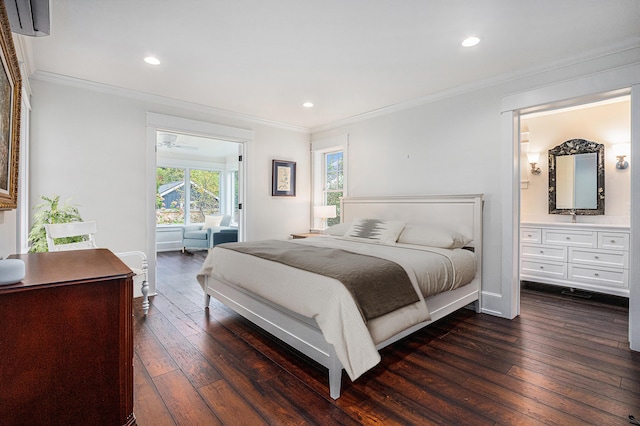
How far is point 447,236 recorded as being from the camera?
319cm

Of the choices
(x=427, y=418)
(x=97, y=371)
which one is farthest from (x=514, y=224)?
(x=97, y=371)

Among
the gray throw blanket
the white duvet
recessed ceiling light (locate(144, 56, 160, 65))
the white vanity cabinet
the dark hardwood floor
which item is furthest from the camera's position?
the white vanity cabinet

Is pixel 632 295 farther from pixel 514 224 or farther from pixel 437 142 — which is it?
pixel 437 142

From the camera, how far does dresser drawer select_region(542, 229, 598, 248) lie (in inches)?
150

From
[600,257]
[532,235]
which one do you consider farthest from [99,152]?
[600,257]

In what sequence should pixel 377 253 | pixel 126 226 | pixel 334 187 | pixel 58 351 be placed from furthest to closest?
pixel 334 187 < pixel 126 226 < pixel 377 253 < pixel 58 351

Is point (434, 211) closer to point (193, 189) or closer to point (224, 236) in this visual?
point (224, 236)

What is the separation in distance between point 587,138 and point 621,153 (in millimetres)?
425

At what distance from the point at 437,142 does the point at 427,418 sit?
9.79 ft

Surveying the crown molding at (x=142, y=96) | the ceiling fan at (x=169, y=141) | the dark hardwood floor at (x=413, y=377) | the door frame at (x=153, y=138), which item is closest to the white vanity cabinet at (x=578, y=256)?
the dark hardwood floor at (x=413, y=377)

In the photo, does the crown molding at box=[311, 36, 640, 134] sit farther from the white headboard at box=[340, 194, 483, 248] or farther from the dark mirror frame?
the dark mirror frame

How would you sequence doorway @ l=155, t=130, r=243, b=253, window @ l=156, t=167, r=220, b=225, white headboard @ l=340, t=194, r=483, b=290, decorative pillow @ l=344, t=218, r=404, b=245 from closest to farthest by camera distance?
white headboard @ l=340, t=194, r=483, b=290
decorative pillow @ l=344, t=218, r=404, b=245
doorway @ l=155, t=130, r=243, b=253
window @ l=156, t=167, r=220, b=225

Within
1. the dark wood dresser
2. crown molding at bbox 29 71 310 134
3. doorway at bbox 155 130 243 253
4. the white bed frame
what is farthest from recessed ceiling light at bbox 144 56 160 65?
doorway at bbox 155 130 243 253

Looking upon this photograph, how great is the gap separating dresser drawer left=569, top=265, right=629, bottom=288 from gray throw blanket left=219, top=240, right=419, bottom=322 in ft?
9.69
